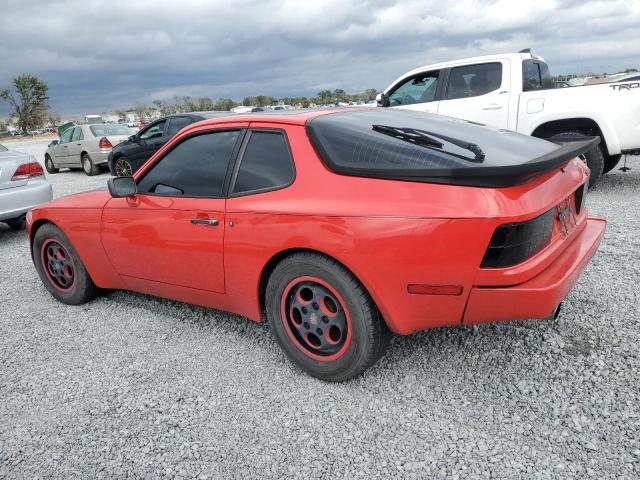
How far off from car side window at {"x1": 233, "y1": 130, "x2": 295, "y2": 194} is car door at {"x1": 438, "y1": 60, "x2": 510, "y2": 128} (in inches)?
202

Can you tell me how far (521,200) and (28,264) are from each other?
5234 millimetres

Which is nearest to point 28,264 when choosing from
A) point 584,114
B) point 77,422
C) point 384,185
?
point 77,422

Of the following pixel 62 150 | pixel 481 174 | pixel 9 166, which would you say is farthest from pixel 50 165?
pixel 481 174

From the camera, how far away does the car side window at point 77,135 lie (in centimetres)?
1387

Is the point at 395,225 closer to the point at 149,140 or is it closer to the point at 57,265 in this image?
the point at 57,265

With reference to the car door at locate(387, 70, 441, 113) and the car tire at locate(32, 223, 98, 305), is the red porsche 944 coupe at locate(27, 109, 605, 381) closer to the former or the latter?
the car tire at locate(32, 223, 98, 305)

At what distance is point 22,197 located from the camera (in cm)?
620

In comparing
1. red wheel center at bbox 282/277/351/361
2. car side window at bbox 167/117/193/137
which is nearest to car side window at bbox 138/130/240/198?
red wheel center at bbox 282/277/351/361

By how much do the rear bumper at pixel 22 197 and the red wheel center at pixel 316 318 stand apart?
5.05m

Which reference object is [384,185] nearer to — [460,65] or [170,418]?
[170,418]

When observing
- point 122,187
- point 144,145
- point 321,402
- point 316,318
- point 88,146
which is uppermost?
point 88,146

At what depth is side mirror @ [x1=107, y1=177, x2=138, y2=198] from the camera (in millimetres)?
3271

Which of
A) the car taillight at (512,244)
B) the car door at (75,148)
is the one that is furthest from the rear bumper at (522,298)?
the car door at (75,148)

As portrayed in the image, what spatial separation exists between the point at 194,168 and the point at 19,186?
4387 mm
